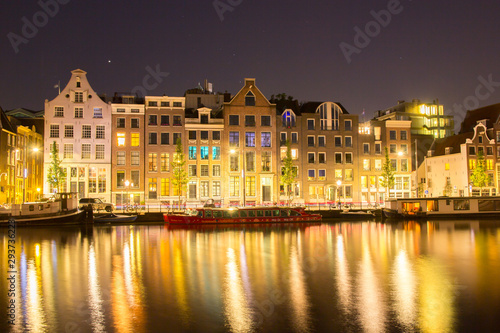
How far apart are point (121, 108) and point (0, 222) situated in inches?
1069

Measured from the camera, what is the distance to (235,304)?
16.4 m

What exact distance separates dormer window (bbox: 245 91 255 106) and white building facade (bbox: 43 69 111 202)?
21559 millimetres

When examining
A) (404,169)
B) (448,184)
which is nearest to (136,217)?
(404,169)

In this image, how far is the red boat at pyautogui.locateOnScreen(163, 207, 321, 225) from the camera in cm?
5116

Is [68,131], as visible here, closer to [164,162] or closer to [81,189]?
[81,189]

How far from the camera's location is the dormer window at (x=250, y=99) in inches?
2972

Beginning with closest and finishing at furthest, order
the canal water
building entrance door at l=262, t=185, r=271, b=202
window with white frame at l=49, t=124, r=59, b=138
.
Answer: the canal water, window with white frame at l=49, t=124, r=59, b=138, building entrance door at l=262, t=185, r=271, b=202

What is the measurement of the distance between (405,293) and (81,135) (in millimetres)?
61714

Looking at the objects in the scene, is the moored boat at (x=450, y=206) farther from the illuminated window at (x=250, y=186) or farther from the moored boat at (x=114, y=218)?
the moored boat at (x=114, y=218)

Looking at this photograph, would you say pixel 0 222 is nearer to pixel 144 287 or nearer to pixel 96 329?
pixel 144 287

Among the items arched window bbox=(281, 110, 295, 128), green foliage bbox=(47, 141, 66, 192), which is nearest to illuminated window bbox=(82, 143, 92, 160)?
green foliage bbox=(47, 141, 66, 192)

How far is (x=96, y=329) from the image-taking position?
13836 mm

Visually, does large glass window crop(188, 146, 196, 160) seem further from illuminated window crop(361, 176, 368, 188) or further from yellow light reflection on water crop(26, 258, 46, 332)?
yellow light reflection on water crop(26, 258, 46, 332)

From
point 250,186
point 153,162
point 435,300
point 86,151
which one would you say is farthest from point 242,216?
point 435,300
